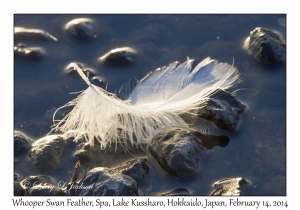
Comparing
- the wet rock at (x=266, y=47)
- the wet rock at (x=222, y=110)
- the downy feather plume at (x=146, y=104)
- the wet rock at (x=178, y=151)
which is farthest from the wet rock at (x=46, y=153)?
the wet rock at (x=266, y=47)

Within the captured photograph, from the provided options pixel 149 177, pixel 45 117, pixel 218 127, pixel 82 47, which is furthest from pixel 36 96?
pixel 218 127

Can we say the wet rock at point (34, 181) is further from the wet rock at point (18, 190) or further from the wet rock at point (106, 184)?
the wet rock at point (106, 184)

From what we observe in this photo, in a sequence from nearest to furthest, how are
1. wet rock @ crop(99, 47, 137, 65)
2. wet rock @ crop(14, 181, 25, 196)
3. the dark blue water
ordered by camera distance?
1. wet rock @ crop(14, 181, 25, 196)
2. the dark blue water
3. wet rock @ crop(99, 47, 137, 65)

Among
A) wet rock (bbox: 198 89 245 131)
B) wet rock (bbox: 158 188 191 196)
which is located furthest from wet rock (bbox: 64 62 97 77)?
wet rock (bbox: 158 188 191 196)

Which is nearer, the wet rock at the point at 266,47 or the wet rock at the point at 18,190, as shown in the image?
the wet rock at the point at 18,190

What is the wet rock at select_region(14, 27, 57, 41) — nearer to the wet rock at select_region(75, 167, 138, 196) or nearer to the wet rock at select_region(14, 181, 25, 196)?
the wet rock at select_region(14, 181, 25, 196)

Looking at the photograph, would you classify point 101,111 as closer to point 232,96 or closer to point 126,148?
point 126,148
